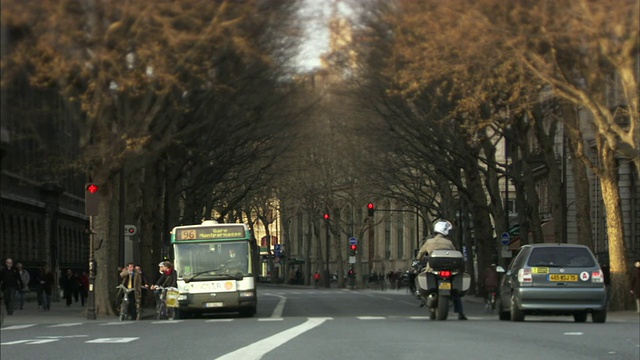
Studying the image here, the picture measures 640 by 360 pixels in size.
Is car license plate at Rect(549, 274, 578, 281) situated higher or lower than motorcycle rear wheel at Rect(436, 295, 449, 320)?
higher

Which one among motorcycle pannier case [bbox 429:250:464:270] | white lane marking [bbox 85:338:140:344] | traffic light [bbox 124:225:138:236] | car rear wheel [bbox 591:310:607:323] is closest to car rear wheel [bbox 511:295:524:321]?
car rear wheel [bbox 591:310:607:323]

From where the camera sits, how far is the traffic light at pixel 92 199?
3572 centimetres

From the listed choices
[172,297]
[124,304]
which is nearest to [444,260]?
[172,297]

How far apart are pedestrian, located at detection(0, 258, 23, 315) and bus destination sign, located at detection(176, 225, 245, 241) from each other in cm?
627

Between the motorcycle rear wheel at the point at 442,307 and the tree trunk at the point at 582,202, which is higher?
the tree trunk at the point at 582,202

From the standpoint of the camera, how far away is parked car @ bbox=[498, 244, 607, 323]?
2586 cm

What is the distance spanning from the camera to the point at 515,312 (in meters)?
26.5

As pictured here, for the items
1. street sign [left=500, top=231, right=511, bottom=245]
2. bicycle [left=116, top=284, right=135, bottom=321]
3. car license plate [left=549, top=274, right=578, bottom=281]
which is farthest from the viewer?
street sign [left=500, top=231, right=511, bottom=245]

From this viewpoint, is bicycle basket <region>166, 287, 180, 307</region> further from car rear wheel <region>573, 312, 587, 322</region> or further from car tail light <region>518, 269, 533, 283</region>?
car tail light <region>518, 269, 533, 283</region>

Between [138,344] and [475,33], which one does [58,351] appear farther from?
[475,33]

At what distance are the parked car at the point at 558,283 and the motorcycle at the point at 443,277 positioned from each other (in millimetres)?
2173

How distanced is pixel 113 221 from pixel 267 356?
24622mm

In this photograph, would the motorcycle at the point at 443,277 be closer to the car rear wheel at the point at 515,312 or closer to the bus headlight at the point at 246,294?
the car rear wheel at the point at 515,312

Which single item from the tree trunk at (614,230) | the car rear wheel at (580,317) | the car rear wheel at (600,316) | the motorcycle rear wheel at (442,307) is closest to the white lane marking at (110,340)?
the motorcycle rear wheel at (442,307)
